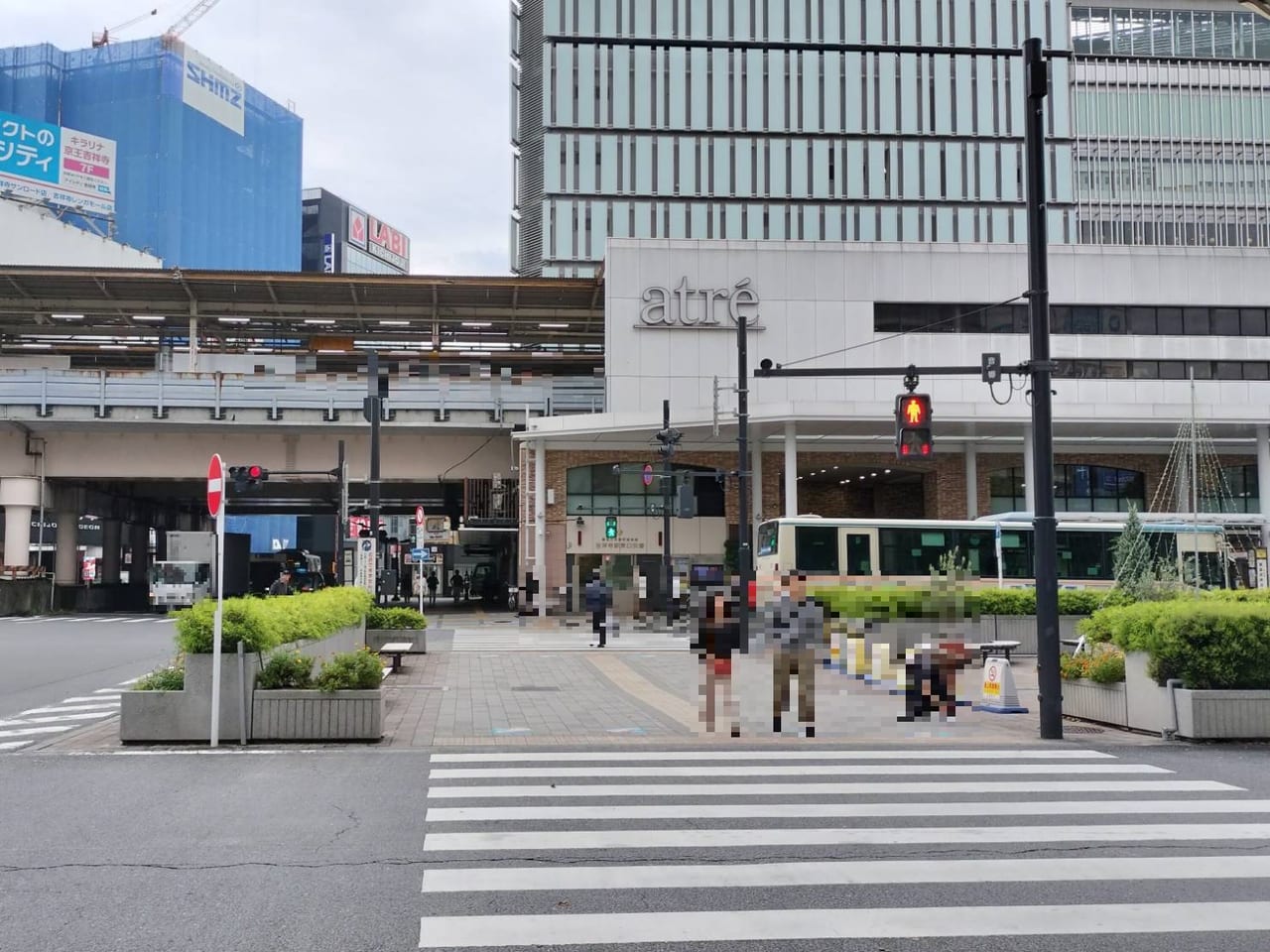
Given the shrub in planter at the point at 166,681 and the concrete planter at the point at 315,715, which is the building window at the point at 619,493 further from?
the concrete planter at the point at 315,715

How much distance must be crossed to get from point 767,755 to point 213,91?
10098cm

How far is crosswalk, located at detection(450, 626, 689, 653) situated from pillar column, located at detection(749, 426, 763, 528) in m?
10.0

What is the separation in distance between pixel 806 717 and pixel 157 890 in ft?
29.4

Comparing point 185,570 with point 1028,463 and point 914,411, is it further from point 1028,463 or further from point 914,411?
point 914,411

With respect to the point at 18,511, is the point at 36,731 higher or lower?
lower

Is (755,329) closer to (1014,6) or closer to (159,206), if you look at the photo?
(1014,6)

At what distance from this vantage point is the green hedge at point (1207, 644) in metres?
12.6

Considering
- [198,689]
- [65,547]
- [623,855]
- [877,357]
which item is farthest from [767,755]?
[65,547]

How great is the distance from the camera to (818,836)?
26.7ft

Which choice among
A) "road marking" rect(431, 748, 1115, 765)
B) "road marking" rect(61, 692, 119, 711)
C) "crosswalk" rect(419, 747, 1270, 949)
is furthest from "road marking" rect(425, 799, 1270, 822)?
"road marking" rect(61, 692, 119, 711)

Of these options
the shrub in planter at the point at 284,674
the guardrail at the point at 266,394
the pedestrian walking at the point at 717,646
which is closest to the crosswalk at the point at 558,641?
the guardrail at the point at 266,394

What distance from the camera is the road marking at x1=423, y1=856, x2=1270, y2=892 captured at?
6934 mm

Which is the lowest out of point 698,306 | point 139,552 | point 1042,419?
point 139,552

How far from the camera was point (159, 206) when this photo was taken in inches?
3425
